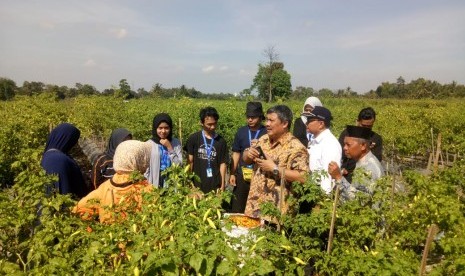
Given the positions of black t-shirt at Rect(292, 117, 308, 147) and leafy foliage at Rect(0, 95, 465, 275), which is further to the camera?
black t-shirt at Rect(292, 117, 308, 147)

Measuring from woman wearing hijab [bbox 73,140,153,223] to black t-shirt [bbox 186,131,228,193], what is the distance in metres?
2.16

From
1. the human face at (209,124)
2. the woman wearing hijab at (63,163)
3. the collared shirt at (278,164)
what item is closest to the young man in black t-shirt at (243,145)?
the human face at (209,124)

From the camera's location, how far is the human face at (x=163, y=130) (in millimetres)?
4488

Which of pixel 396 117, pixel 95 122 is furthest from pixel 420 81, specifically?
pixel 95 122

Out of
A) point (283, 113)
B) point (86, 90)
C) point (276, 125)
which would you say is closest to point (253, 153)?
point (276, 125)

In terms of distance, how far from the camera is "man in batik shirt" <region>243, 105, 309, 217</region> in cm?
315

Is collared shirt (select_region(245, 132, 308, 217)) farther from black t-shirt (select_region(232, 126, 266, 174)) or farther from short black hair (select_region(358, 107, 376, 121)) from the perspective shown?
short black hair (select_region(358, 107, 376, 121))

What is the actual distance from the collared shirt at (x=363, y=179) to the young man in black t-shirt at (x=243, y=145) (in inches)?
69.2

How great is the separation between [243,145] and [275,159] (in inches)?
66.2

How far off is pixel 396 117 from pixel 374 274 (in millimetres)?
12594

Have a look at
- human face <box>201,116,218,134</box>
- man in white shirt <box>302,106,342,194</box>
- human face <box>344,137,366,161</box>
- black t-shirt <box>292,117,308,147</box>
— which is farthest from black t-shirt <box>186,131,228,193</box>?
human face <box>344,137,366,161</box>

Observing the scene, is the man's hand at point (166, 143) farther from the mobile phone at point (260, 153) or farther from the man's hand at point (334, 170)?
the man's hand at point (334, 170)

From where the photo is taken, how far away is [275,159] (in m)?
3.27

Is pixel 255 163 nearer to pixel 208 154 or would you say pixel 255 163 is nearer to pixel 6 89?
pixel 208 154
